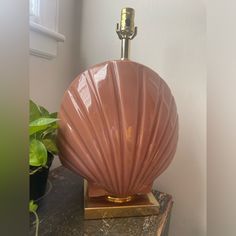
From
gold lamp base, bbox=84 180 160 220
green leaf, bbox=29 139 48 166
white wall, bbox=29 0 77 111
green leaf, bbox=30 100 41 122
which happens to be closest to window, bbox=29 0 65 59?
white wall, bbox=29 0 77 111

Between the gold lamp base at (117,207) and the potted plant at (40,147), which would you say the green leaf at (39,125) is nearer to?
the potted plant at (40,147)

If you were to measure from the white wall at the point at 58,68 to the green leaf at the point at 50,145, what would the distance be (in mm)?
223

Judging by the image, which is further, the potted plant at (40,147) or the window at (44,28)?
the window at (44,28)

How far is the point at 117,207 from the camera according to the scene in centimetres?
40

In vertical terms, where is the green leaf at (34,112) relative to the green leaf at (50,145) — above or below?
above

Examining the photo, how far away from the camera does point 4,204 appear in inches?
9.2

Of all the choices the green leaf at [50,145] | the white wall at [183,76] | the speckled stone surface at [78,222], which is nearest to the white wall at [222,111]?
the white wall at [183,76]

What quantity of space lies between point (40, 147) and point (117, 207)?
172 millimetres

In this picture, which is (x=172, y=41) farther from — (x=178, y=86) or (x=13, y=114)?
(x=13, y=114)

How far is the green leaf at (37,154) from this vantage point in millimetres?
359

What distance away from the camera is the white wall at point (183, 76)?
63cm

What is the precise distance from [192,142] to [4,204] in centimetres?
53

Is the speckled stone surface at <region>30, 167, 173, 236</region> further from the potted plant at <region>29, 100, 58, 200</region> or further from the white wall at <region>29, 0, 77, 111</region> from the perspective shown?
the white wall at <region>29, 0, 77, 111</region>

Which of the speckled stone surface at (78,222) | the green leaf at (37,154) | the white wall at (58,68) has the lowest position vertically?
the speckled stone surface at (78,222)
